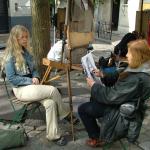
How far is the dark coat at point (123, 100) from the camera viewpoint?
12.0 ft

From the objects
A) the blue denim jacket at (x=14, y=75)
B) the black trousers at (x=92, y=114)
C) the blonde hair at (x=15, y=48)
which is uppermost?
the blonde hair at (x=15, y=48)

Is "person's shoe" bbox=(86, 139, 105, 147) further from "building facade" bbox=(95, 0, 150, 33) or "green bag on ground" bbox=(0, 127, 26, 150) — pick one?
"building facade" bbox=(95, 0, 150, 33)

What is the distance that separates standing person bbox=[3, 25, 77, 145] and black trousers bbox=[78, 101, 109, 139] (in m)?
0.37

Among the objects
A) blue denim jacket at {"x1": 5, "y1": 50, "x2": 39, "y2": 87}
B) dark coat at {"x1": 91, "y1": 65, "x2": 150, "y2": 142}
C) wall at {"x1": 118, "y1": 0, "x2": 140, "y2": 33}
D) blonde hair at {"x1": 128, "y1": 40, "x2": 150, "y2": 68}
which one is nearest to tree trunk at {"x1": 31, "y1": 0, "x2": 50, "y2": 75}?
blue denim jacket at {"x1": 5, "y1": 50, "x2": 39, "y2": 87}

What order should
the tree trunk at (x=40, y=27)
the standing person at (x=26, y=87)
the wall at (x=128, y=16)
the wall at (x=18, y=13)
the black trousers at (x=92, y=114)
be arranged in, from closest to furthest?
the black trousers at (x=92, y=114)
the standing person at (x=26, y=87)
the tree trunk at (x=40, y=27)
the wall at (x=128, y=16)
the wall at (x=18, y=13)

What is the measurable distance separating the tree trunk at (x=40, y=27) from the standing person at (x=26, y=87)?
1.82m

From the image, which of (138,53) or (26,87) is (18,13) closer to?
(26,87)

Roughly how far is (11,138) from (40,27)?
2522 millimetres

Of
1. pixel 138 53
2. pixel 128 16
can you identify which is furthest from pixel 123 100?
pixel 128 16

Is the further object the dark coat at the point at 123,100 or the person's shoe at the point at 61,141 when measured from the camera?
the person's shoe at the point at 61,141

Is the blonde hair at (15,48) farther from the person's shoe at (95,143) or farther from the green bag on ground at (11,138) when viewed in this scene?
the person's shoe at (95,143)

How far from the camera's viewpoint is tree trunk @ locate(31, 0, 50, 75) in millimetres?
6285

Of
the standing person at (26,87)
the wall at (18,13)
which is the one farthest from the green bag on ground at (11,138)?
the wall at (18,13)

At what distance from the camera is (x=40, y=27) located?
6.33 m
